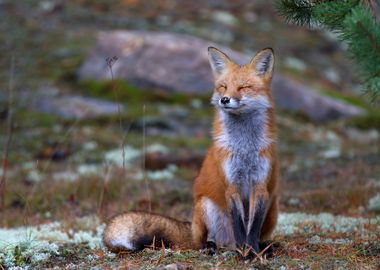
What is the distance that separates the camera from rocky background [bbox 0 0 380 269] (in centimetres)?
760

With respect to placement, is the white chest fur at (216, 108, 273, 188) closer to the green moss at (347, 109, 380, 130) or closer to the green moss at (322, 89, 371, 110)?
the green moss at (347, 109, 380, 130)

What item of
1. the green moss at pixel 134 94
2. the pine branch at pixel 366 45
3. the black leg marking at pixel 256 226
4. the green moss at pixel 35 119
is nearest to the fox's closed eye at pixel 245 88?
the black leg marking at pixel 256 226

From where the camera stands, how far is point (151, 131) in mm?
19969

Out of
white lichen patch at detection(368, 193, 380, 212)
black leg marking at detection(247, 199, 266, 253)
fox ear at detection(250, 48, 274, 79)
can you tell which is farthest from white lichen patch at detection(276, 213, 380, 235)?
fox ear at detection(250, 48, 274, 79)

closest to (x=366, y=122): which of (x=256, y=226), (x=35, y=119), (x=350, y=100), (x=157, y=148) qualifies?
(x=350, y=100)

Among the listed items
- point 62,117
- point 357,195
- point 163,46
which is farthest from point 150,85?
point 357,195

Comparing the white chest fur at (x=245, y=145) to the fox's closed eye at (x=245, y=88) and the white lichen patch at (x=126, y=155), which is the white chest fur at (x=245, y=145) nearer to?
the fox's closed eye at (x=245, y=88)

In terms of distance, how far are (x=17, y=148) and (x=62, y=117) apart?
2878mm

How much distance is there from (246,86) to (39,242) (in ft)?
10.0

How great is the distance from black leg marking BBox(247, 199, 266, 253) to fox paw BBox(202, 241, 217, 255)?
1.70 feet

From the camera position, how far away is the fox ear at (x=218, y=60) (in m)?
7.07

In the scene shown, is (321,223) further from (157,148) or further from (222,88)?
(157,148)

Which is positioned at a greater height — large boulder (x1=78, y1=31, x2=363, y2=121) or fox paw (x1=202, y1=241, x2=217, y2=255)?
large boulder (x1=78, y1=31, x2=363, y2=121)

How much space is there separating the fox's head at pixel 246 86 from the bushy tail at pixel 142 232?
154 cm
